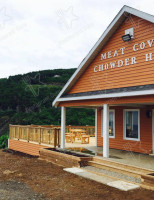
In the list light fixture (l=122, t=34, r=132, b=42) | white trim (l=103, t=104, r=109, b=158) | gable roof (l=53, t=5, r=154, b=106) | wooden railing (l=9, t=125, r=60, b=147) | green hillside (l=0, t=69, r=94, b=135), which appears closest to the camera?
gable roof (l=53, t=5, r=154, b=106)

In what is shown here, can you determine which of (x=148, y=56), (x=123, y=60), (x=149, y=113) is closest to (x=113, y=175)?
(x=149, y=113)

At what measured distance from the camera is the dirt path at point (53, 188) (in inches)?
242

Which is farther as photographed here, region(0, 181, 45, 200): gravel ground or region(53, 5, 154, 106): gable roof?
region(53, 5, 154, 106): gable roof

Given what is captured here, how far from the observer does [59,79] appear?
1889 inches

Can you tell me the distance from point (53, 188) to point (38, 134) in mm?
7547

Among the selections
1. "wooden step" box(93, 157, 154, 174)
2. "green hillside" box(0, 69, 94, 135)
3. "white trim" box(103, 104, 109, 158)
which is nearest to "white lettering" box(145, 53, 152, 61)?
"white trim" box(103, 104, 109, 158)

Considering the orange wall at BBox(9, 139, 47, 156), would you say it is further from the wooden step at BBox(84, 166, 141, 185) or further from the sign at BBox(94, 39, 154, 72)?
the sign at BBox(94, 39, 154, 72)

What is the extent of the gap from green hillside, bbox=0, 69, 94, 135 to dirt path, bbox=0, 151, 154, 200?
26.1 metres

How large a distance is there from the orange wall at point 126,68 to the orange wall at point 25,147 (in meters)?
4.89

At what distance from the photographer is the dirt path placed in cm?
616

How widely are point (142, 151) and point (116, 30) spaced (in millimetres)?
6153

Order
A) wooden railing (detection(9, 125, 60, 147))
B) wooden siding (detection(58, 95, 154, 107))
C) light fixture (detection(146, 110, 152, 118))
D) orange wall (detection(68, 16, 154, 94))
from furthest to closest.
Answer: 1. wooden railing (detection(9, 125, 60, 147))
2. light fixture (detection(146, 110, 152, 118))
3. orange wall (detection(68, 16, 154, 94))
4. wooden siding (detection(58, 95, 154, 107))

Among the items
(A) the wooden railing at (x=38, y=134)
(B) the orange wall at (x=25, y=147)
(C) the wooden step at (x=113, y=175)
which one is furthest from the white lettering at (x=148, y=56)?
(B) the orange wall at (x=25, y=147)

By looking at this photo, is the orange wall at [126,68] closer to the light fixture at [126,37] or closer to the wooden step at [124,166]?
the light fixture at [126,37]
